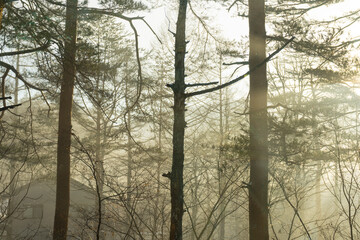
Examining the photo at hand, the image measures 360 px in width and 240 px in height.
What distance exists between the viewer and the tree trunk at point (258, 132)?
21.2 ft

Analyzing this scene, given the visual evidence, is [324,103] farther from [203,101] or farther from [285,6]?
[285,6]

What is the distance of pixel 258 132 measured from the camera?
6816 millimetres

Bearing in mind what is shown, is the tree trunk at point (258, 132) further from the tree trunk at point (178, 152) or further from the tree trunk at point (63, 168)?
the tree trunk at point (63, 168)

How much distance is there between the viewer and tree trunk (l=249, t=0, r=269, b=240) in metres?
6.46

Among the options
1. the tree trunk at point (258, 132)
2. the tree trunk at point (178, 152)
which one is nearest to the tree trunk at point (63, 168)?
the tree trunk at point (258, 132)

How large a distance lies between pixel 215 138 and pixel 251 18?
1268 cm

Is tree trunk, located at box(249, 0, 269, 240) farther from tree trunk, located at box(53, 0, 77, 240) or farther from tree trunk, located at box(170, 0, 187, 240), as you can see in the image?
tree trunk, located at box(53, 0, 77, 240)

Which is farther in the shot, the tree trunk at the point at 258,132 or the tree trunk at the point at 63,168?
the tree trunk at the point at 63,168

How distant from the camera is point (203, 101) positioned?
17.2m

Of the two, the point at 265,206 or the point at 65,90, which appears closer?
the point at 265,206

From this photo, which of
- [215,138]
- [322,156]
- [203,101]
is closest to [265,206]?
[322,156]

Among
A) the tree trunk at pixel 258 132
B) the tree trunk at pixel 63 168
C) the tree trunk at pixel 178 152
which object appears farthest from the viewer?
the tree trunk at pixel 63 168

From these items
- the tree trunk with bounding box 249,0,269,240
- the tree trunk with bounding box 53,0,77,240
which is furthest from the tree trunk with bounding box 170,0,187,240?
the tree trunk with bounding box 53,0,77,240

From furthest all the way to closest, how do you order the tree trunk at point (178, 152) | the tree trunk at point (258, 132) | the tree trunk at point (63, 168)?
the tree trunk at point (63, 168) < the tree trunk at point (258, 132) < the tree trunk at point (178, 152)
